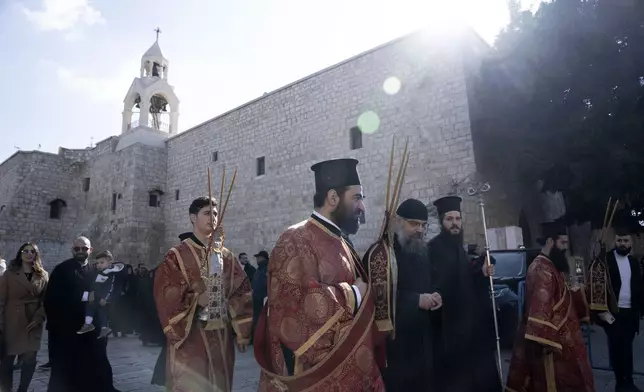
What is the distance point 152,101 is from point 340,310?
22.7 metres

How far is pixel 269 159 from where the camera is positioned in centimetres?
1504

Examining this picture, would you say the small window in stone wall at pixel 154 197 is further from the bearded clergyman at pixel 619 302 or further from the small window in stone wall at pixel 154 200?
the bearded clergyman at pixel 619 302

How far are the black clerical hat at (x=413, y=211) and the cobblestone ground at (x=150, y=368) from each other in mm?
3007

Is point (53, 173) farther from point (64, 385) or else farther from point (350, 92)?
point (64, 385)

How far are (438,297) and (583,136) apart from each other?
28.3 ft

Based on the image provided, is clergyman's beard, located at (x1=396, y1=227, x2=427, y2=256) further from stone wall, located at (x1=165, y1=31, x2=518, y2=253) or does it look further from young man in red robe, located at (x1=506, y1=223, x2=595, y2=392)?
stone wall, located at (x1=165, y1=31, x2=518, y2=253)

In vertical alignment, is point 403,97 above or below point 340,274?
above

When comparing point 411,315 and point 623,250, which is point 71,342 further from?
point 623,250

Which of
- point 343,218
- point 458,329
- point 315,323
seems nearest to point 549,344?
point 458,329

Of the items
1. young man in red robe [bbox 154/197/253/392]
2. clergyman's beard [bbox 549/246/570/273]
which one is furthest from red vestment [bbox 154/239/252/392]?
clergyman's beard [bbox 549/246/570/273]

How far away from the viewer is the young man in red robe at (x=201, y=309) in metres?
2.91

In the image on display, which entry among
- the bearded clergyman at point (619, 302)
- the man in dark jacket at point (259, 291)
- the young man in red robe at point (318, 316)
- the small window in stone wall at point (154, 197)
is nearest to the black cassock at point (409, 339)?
the young man in red robe at point (318, 316)

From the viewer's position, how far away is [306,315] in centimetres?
208

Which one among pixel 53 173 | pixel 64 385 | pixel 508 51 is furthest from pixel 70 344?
pixel 53 173
